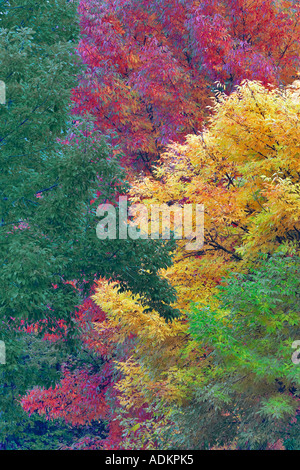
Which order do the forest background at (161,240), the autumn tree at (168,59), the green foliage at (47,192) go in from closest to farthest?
1. the green foliage at (47,192)
2. the forest background at (161,240)
3. the autumn tree at (168,59)

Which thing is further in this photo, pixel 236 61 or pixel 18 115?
pixel 236 61

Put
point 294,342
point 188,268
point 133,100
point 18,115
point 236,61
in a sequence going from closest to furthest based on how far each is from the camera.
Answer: point 18,115 → point 294,342 → point 188,268 → point 236,61 → point 133,100

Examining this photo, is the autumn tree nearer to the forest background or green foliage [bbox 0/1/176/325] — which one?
the forest background

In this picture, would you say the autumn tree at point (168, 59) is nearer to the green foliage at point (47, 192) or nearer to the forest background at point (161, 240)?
the forest background at point (161, 240)

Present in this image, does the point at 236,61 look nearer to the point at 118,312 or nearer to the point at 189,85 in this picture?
the point at 189,85

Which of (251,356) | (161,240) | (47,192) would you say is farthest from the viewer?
(161,240)

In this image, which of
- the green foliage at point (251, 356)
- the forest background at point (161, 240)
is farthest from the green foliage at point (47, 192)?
the green foliage at point (251, 356)

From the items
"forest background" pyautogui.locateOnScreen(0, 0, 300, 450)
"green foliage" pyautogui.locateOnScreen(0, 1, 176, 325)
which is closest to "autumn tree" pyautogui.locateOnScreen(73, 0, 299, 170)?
"forest background" pyautogui.locateOnScreen(0, 0, 300, 450)

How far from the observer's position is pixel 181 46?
64.7ft

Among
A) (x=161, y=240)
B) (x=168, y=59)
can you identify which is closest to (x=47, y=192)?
(x=161, y=240)

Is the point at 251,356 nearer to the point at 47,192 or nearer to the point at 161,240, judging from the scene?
the point at 161,240

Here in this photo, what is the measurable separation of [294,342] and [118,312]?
503 centimetres

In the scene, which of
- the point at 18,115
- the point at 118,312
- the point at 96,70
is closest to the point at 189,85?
the point at 96,70

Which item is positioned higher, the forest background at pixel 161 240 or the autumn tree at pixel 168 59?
the autumn tree at pixel 168 59
